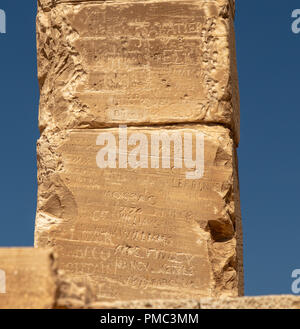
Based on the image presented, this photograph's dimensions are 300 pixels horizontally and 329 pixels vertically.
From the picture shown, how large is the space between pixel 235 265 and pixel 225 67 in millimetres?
1576

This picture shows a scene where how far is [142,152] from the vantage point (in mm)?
6527

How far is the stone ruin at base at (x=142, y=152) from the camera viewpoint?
6.36m

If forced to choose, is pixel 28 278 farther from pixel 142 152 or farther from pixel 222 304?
pixel 142 152

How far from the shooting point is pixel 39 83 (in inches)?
281

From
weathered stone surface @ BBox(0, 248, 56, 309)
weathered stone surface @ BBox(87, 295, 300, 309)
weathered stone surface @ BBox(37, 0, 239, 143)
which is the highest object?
weathered stone surface @ BBox(37, 0, 239, 143)

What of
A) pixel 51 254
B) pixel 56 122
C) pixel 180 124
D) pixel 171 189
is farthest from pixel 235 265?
pixel 51 254

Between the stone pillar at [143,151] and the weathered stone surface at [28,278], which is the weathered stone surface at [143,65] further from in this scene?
the weathered stone surface at [28,278]

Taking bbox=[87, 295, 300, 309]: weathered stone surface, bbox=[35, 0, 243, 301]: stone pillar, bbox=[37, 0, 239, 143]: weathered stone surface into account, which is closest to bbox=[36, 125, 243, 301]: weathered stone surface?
bbox=[35, 0, 243, 301]: stone pillar

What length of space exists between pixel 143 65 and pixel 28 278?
2839 mm

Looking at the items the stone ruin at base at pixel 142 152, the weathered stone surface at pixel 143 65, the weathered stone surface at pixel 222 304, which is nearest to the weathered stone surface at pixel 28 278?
the weathered stone surface at pixel 222 304

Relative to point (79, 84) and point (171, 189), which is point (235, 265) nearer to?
point (171, 189)

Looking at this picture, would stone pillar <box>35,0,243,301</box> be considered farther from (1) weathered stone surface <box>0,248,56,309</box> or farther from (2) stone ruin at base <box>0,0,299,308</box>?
(1) weathered stone surface <box>0,248,56,309</box>

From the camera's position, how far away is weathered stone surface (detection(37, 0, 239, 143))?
6.59 m

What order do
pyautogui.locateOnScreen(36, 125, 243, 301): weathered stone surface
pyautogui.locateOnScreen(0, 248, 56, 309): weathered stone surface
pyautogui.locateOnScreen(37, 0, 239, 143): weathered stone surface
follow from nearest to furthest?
pyautogui.locateOnScreen(0, 248, 56, 309): weathered stone surface, pyautogui.locateOnScreen(36, 125, 243, 301): weathered stone surface, pyautogui.locateOnScreen(37, 0, 239, 143): weathered stone surface
